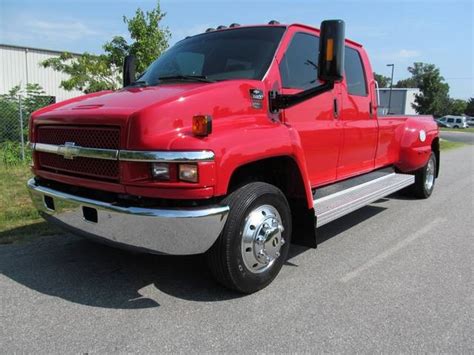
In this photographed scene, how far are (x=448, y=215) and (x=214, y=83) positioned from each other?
14.8ft

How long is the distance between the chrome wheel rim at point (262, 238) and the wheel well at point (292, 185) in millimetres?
358

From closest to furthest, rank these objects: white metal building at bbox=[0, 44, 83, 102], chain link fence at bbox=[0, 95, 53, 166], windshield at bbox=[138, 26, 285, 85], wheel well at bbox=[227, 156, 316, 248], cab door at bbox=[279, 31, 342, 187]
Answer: wheel well at bbox=[227, 156, 316, 248]
windshield at bbox=[138, 26, 285, 85]
cab door at bbox=[279, 31, 342, 187]
chain link fence at bbox=[0, 95, 53, 166]
white metal building at bbox=[0, 44, 83, 102]

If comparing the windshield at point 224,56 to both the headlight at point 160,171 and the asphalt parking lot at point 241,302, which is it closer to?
the headlight at point 160,171

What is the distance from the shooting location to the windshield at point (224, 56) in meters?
4.24

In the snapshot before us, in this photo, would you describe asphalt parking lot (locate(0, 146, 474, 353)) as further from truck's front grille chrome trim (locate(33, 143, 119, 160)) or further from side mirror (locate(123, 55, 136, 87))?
side mirror (locate(123, 55, 136, 87))

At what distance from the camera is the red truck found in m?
3.23

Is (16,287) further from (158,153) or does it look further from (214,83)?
(214,83)

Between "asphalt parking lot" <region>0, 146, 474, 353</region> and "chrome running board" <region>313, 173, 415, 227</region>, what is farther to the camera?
"chrome running board" <region>313, 173, 415, 227</region>

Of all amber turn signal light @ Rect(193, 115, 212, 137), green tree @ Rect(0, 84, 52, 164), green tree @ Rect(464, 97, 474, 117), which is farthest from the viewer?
green tree @ Rect(464, 97, 474, 117)

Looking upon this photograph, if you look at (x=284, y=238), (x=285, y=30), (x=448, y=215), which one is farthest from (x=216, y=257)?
(x=448, y=215)

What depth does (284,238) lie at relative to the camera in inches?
157

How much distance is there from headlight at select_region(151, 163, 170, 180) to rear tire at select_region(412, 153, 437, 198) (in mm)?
5624

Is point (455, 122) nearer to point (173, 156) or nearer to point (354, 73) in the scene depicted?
point (354, 73)

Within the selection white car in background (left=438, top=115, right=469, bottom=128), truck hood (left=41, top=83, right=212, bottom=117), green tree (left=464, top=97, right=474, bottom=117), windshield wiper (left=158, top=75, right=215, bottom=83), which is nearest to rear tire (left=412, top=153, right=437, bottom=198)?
windshield wiper (left=158, top=75, right=215, bottom=83)
